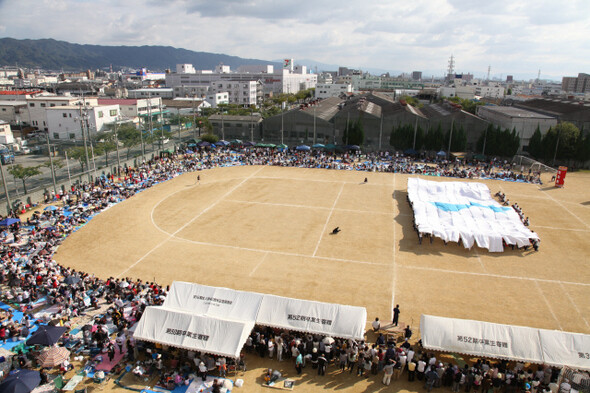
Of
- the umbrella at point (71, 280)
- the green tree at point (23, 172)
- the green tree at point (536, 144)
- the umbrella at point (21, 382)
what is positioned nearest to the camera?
the umbrella at point (21, 382)

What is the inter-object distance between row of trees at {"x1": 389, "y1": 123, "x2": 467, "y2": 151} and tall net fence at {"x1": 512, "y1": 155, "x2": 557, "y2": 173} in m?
7.00

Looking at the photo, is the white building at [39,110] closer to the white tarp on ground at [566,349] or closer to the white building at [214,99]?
the white building at [214,99]

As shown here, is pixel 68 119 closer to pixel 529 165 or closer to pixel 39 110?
pixel 39 110

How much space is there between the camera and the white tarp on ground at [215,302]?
1598 cm

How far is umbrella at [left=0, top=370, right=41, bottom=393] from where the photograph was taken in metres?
12.3

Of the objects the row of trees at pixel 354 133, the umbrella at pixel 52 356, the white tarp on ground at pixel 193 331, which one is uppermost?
the row of trees at pixel 354 133

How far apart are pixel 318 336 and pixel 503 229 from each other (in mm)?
17898

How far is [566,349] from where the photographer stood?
14.0 metres

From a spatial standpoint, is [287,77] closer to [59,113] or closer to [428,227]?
[59,113]

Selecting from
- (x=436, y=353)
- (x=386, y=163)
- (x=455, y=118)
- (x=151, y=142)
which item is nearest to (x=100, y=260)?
(x=436, y=353)

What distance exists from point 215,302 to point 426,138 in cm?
4770

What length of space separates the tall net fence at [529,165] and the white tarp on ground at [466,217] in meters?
18.4

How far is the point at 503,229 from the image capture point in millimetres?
27078

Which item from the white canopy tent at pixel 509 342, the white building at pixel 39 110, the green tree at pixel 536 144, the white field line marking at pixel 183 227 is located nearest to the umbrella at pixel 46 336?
the white field line marking at pixel 183 227
